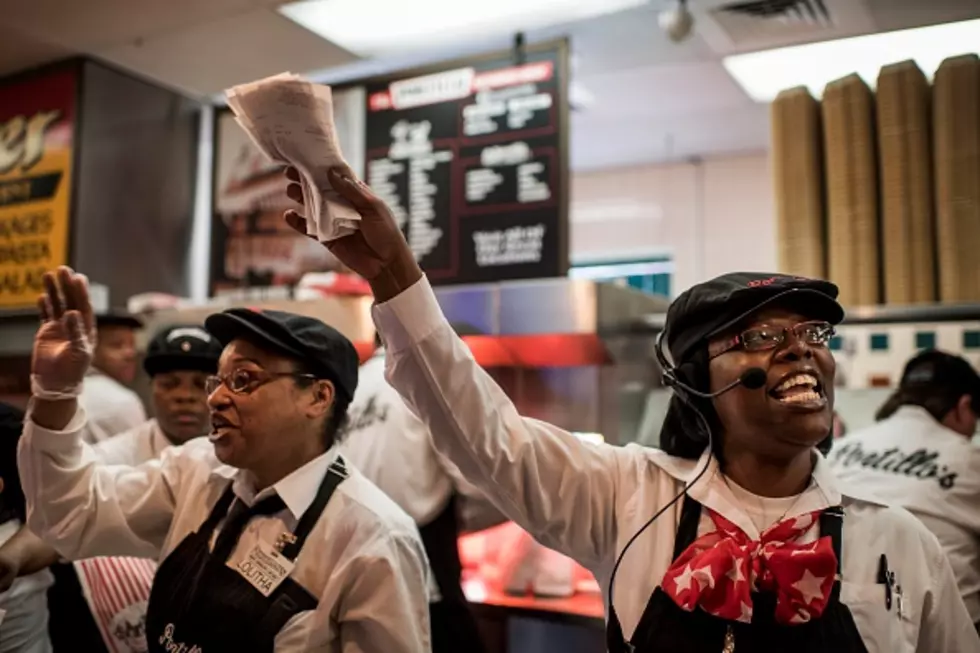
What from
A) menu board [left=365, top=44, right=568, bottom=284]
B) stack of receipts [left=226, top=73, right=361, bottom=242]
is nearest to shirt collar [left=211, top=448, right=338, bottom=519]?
stack of receipts [left=226, top=73, right=361, bottom=242]

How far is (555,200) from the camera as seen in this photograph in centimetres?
392

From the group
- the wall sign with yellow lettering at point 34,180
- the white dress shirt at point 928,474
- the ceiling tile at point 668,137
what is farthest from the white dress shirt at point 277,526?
the ceiling tile at point 668,137

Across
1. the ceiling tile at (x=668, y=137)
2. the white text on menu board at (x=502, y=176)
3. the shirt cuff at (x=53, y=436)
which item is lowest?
the shirt cuff at (x=53, y=436)

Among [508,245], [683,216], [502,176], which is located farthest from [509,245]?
[683,216]

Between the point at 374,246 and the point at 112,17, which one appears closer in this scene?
the point at 374,246

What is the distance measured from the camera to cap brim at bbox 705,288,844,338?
1613 mm

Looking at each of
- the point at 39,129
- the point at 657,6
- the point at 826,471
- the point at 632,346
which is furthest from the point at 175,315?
the point at 826,471

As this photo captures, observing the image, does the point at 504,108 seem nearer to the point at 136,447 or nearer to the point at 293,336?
the point at 136,447

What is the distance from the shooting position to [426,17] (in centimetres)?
375

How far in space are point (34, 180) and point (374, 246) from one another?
384 cm

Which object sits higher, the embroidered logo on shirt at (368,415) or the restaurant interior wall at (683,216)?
the restaurant interior wall at (683,216)

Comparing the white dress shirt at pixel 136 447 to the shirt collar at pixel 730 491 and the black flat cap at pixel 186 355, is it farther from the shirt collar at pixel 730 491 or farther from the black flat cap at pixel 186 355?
the shirt collar at pixel 730 491

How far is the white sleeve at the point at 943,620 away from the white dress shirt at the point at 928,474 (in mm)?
1158

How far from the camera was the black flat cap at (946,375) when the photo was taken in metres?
3.14
